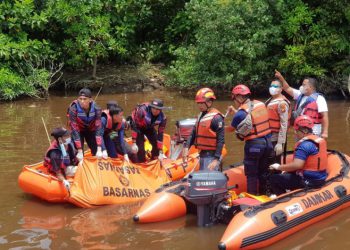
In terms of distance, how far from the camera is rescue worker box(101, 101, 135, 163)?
706cm

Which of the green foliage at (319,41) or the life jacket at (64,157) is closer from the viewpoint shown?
the life jacket at (64,157)

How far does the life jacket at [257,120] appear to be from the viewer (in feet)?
20.3

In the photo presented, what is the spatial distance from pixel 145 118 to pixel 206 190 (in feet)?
6.43

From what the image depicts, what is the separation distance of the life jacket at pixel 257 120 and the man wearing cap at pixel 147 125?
1.46 meters

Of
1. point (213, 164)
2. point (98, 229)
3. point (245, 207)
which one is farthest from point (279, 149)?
point (98, 229)

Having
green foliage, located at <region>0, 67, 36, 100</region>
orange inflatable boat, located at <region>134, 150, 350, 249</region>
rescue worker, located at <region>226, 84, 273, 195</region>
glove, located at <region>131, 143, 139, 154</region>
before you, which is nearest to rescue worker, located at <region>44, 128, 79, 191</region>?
glove, located at <region>131, 143, 139, 154</region>

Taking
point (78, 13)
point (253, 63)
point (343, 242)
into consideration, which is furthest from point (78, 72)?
point (343, 242)

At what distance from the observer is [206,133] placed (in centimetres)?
641

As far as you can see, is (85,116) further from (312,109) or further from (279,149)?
(312,109)

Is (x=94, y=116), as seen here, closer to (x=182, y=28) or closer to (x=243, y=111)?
(x=243, y=111)

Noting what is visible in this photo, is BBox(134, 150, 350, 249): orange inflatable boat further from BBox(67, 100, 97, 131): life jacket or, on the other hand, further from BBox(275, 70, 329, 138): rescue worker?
BBox(67, 100, 97, 131): life jacket

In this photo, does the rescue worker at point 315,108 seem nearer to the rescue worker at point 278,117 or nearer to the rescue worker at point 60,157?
the rescue worker at point 278,117

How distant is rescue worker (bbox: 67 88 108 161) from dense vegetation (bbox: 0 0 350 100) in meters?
8.80

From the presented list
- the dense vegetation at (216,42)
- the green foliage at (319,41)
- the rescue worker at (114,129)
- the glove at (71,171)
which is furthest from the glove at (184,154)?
the green foliage at (319,41)
